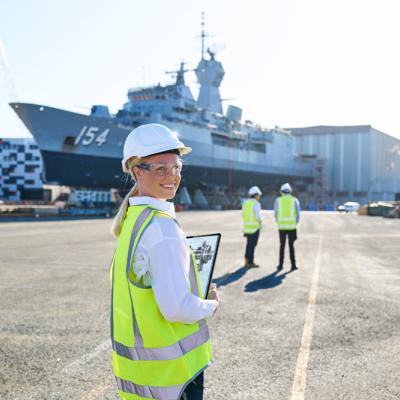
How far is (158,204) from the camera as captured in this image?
195cm

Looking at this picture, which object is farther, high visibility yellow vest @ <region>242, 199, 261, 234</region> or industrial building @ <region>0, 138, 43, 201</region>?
industrial building @ <region>0, 138, 43, 201</region>

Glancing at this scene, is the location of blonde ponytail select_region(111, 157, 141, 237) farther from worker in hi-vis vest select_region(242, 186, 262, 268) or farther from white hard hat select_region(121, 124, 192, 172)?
worker in hi-vis vest select_region(242, 186, 262, 268)

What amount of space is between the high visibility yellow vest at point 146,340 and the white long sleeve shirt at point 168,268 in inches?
1.7

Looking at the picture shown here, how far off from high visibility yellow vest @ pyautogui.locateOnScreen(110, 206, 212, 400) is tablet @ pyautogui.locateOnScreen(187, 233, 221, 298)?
345 mm

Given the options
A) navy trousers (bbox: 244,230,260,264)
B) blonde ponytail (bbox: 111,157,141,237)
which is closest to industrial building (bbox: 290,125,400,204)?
navy trousers (bbox: 244,230,260,264)

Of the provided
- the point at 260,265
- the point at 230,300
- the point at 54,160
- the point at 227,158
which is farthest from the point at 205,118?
the point at 230,300

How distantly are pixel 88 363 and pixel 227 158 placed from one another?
4671cm

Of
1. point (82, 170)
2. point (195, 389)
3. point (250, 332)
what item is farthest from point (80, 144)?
point (195, 389)

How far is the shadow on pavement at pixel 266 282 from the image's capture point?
772 cm

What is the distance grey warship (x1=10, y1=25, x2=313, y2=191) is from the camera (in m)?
33.8

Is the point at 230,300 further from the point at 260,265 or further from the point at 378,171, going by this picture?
the point at 378,171

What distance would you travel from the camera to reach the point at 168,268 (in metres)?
1.77

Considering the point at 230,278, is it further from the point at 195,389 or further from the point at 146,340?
the point at 146,340

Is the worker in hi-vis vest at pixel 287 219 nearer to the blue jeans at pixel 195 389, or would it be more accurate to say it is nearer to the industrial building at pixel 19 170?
the blue jeans at pixel 195 389
